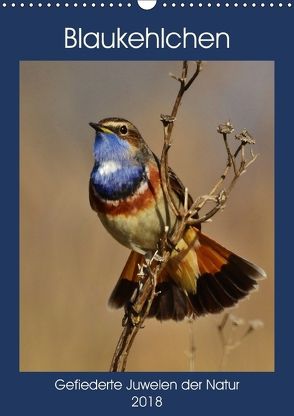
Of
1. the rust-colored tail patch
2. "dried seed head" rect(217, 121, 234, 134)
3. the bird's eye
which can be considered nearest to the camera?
"dried seed head" rect(217, 121, 234, 134)

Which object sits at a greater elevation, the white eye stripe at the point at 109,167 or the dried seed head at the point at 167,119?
the dried seed head at the point at 167,119

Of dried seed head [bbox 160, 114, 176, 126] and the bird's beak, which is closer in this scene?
dried seed head [bbox 160, 114, 176, 126]

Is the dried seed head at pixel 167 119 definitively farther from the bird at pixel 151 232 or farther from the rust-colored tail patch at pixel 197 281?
the rust-colored tail patch at pixel 197 281

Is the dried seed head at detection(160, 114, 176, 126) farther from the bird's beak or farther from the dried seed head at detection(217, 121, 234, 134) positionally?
the bird's beak

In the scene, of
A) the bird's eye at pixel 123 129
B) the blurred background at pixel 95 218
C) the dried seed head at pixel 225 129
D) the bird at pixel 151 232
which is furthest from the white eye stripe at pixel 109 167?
the dried seed head at pixel 225 129

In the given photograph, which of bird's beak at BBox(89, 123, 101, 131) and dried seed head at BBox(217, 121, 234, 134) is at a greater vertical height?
bird's beak at BBox(89, 123, 101, 131)

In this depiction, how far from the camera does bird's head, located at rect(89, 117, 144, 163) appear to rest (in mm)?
3922

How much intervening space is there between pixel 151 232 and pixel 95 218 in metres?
1.31

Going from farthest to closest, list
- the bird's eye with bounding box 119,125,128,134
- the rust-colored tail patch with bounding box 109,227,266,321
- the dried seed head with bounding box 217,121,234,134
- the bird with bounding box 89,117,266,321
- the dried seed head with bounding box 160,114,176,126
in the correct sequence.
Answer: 1. the rust-colored tail patch with bounding box 109,227,266,321
2. the bird's eye with bounding box 119,125,128,134
3. the bird with bounding box 89,117,266,321
4. the dried seed head with bounding box 217,121,234,134
5. the dried seed head with bounding box 160,114,176,126

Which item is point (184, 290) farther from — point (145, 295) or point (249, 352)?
point (145, 295)

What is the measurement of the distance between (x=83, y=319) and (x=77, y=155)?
1.14 meters

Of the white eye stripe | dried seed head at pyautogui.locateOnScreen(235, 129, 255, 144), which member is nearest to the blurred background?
the white eye stripe

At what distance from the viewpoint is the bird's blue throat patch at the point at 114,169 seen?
3.87m

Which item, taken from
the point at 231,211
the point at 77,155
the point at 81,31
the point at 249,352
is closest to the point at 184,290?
the point at 249,352
